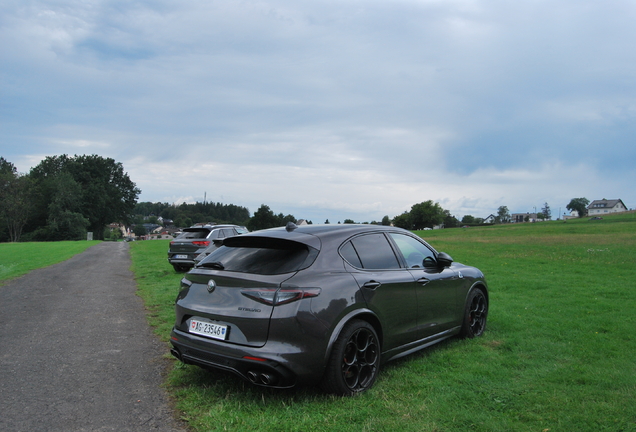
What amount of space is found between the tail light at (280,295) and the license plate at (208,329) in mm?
438

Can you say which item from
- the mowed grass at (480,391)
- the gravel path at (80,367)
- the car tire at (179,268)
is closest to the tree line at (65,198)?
the car tire at (179,268)

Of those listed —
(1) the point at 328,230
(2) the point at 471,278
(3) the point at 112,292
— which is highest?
(1) the point at 328,230

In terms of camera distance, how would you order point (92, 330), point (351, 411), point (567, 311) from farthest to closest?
point (567, 311) < point (92, 330) < point (351, 411)

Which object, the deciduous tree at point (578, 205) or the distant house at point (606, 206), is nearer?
the deciduous tree at point (578, 205)

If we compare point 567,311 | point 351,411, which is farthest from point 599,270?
point 351,411

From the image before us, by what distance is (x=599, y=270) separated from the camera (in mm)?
15180

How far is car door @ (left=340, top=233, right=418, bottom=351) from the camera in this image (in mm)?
4469

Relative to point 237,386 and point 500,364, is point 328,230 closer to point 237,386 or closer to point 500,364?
point 237,386

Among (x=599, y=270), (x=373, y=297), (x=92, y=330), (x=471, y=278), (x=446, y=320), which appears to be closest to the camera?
(x=373, y=297)

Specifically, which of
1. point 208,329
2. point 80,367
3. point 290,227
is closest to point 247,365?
point 208,329

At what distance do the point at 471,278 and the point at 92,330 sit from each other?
18.4 ft

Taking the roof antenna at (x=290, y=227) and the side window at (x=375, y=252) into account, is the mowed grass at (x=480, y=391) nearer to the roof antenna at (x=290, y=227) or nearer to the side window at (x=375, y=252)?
the side window at (x=375, y=252)

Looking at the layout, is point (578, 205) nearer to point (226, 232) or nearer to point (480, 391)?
point (226, 232)

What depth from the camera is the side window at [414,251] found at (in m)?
5.36
